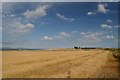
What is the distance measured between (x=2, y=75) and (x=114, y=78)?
24.2 ft

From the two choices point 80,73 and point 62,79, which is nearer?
point 62,79

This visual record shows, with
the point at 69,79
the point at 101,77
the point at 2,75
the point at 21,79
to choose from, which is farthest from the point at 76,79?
the point at 2,75

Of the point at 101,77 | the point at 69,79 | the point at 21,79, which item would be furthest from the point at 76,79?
the point at 21,79

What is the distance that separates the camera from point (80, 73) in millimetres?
21156

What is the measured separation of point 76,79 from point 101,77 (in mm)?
1617

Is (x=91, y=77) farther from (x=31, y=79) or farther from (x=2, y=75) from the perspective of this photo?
(x=2, y=75)

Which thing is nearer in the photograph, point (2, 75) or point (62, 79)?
point (62, 79)

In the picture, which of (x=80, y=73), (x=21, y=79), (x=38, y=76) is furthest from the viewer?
(x=80, y=73)

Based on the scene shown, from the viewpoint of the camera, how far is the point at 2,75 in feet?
67.3

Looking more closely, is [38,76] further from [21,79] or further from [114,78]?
[114,78]

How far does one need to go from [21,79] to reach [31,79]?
59 centimetres

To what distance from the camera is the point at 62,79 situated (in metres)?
18.6

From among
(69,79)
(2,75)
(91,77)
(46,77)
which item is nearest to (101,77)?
(91,77)

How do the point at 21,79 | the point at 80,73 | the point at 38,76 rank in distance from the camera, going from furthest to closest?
1. the point at 80,73
2. the point at 38,76
3. the point at 21,79
